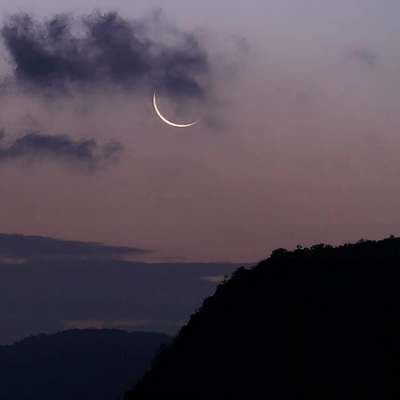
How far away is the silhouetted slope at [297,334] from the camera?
203ft

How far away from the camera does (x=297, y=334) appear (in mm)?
68062

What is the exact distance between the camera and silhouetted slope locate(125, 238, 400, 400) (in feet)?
203

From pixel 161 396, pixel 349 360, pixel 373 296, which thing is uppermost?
pixel 373 296

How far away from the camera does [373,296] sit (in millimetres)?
68062

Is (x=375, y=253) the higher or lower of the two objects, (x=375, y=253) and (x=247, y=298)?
the higher

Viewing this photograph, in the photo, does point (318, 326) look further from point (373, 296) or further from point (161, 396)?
point (161, 396)

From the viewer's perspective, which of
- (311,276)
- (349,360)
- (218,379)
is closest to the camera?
(349,360)

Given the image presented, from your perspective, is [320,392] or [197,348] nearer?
[320,392]

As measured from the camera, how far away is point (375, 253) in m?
76.6

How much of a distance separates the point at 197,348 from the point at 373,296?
17807 mm

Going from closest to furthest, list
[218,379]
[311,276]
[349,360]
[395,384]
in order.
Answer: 1. [395,384]
2. [349,360]
3. [218,379]
4. [311,276]

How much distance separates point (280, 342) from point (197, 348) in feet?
32.6

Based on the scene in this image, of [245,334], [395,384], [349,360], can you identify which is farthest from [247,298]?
[395,384]

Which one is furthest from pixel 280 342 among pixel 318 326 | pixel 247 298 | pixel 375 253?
pixel 375 253
